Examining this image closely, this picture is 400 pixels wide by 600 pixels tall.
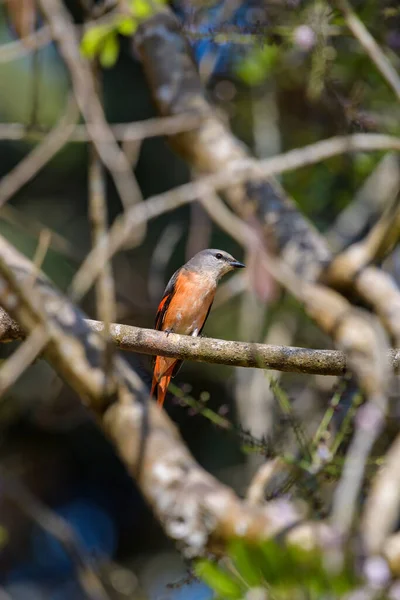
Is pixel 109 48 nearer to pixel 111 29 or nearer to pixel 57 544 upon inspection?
pixel 111 29

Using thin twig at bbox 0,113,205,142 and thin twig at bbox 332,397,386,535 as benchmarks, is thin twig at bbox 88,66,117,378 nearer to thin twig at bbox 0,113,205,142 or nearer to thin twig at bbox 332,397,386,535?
thin twig at bbox 0,113,205,142

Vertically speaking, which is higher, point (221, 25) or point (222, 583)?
point (221, 25)

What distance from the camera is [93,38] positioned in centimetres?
423

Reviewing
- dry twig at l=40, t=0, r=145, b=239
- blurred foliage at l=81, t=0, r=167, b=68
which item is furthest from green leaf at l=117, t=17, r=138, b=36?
dry twig at l=40, t=0, r=145, b=239

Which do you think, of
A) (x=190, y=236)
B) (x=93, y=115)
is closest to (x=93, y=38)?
(x=93, y=115)

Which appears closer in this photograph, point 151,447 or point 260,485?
point 260,485

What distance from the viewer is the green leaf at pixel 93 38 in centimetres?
424

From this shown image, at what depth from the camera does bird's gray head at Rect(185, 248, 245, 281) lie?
537cm

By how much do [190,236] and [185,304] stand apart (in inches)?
66.9

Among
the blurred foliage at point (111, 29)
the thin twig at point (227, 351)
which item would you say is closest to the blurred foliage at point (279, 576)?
the thin twig at point (227, 351)

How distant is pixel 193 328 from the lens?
5.31 meters

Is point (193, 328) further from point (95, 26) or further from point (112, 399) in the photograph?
point (95, 26)

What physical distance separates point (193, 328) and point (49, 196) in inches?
174

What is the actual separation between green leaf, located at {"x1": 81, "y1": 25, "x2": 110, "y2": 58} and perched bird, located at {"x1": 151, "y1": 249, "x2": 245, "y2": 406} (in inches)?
62.0
